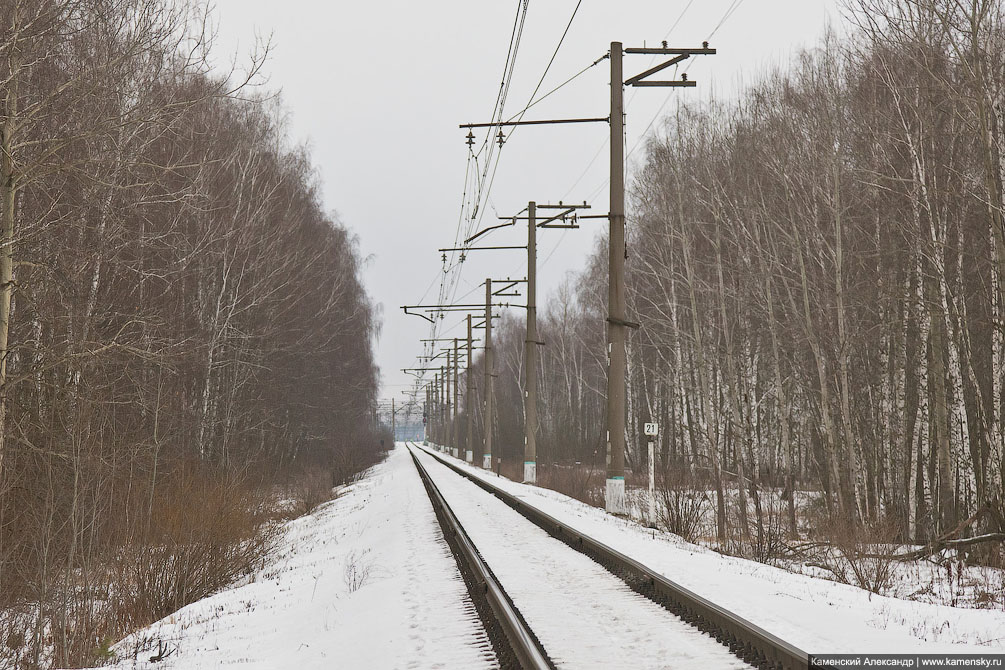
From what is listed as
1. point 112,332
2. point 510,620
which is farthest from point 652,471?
point 112,332

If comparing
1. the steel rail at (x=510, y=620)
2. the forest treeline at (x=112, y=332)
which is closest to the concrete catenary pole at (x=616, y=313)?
the forest treeline at (x=112, y=332)

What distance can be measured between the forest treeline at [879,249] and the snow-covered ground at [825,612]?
12.8 ft

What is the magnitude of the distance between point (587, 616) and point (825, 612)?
6.59 feet

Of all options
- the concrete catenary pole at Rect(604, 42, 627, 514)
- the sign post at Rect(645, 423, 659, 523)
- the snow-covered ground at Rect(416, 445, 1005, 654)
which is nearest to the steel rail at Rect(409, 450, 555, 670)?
the snow-covered ground at Rect(416, 445, 1005, 654)

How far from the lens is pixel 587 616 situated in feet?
23.3

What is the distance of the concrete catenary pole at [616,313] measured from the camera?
1786cm

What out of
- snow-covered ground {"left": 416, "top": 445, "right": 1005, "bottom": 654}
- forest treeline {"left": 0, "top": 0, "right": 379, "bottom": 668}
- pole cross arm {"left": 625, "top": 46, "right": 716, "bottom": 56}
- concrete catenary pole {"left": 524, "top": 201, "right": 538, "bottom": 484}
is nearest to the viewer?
snow-covered ground {"left": 416, "top": 445, "right": 1005, "bottom": 654}

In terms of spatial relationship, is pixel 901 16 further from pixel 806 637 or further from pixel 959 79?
pixel 806 637

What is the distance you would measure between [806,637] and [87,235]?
45.5ft

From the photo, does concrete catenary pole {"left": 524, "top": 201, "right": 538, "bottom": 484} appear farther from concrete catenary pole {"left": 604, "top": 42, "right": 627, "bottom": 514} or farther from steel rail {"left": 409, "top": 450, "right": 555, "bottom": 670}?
steel rail {"left": 409, "top": 450, "right": 555, "bottom": 670}

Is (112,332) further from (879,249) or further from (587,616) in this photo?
(879,249)

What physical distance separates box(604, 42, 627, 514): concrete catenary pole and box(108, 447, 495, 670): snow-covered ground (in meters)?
5.73

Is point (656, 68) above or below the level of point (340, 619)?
above

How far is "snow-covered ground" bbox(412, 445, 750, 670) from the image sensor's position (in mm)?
5688
